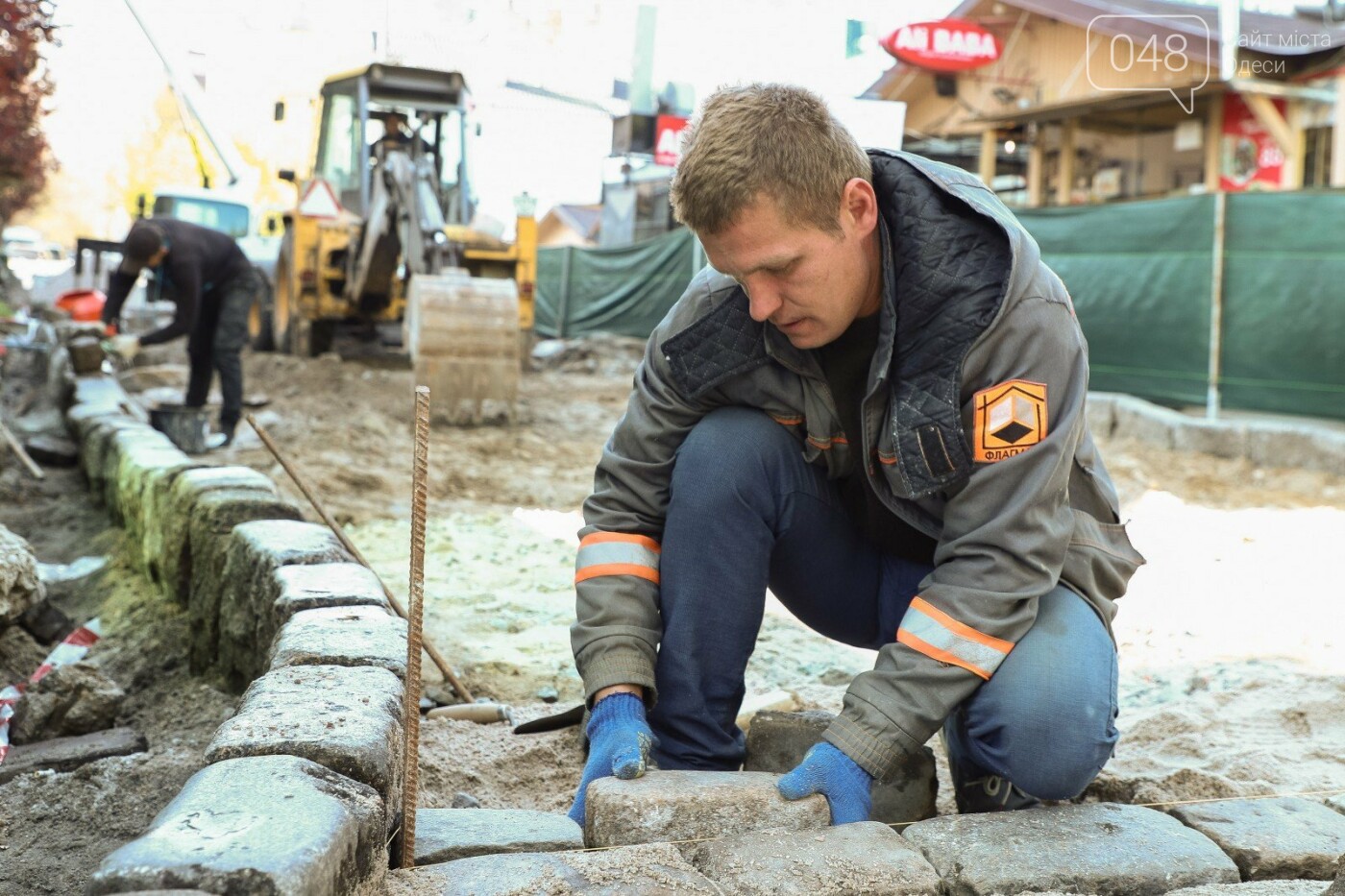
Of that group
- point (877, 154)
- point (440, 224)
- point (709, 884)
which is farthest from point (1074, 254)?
point (709, 884)

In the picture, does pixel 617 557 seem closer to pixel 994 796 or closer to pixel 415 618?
pixel 415 618

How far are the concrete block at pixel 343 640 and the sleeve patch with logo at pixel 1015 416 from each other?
38.8 inches

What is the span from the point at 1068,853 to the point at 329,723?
102cm

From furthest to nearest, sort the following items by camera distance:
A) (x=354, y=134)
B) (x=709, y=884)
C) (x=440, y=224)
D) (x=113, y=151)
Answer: (x=113, y=151) < (x=354, y=134) < (x=440, y=224) < (x=709, y=884)

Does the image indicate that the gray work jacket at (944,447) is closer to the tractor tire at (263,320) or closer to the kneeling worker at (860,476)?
the kneeling worker at (860,476)

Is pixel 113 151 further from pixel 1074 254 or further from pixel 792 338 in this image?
pixel 792 338

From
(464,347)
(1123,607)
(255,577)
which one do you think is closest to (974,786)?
(255,577)

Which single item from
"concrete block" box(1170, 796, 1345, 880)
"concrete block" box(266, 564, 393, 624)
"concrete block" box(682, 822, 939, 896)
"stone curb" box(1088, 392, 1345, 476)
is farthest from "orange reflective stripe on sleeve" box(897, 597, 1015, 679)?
"stone curb" box(1088, 392, 1345, 476)

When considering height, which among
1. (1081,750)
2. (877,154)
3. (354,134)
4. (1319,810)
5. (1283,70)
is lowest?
(1319,810)

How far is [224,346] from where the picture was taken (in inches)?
263

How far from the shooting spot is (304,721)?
64.6 inches

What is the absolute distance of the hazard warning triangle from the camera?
8.77 metres

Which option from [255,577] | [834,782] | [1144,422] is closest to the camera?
[834,782]

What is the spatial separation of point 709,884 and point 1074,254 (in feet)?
22.2
